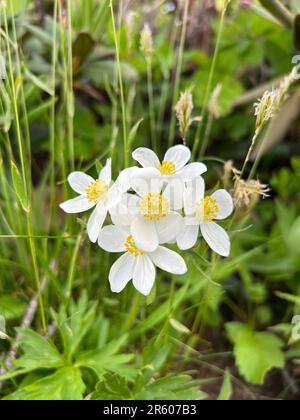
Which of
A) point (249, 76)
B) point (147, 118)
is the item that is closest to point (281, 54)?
point (249, 76)

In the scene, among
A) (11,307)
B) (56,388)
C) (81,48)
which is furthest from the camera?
(81,48)

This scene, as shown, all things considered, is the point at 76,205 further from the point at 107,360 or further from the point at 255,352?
the point at 255,352

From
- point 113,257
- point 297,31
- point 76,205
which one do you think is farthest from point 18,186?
point 297,31

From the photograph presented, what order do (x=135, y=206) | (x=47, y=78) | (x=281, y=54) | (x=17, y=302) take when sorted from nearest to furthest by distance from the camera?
1. (x=135, y=206)
2. (x=17, y=302)
3. (x=47, y=78)
4. (x=281, y=54)

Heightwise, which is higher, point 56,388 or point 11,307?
point 11,307

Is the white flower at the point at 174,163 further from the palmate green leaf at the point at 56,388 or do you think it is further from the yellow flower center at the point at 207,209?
the palmate green leaf at the point at 56,388

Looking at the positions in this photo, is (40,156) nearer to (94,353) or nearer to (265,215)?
(265,215)

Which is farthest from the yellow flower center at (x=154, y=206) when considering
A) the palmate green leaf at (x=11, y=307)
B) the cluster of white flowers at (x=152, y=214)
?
the palmate green leaf at (x=11, y=307)
